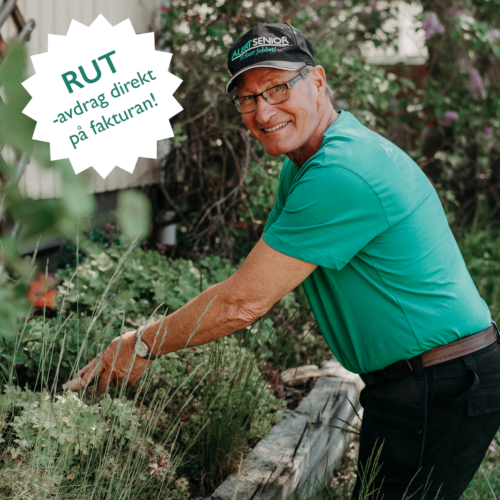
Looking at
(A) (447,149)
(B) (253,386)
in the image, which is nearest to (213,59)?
(B) (253,386)

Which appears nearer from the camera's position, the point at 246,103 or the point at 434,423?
the point at 434,423

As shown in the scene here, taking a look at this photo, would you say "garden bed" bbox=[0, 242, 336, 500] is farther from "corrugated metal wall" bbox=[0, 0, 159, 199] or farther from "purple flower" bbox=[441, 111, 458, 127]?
"purple flower" bbox=[441, 111, 458, 127]

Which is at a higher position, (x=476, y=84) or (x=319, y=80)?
(x=319, y=80)

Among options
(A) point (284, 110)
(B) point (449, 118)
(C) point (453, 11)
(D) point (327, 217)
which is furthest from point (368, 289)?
(C) point (453, 11)

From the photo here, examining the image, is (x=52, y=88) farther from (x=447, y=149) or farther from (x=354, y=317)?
(x=447, y=149)

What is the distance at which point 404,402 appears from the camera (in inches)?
69.0

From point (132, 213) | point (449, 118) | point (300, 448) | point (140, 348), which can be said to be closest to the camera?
point (132, 213)

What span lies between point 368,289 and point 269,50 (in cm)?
86

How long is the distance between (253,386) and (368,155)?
1.29m

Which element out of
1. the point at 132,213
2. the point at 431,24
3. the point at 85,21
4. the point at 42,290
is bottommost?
A: the point at 42,290

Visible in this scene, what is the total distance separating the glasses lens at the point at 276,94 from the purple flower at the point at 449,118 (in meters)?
5.57

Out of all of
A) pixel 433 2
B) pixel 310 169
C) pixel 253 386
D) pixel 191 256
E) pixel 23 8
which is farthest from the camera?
pixel 433 2

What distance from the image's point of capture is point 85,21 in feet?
12.4

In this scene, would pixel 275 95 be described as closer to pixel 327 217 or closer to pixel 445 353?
pixel 327 217
